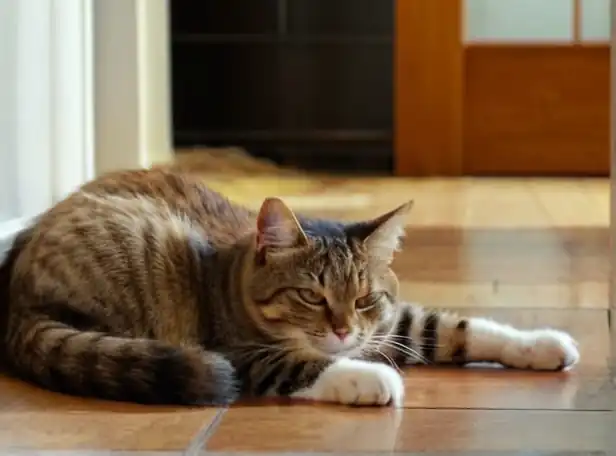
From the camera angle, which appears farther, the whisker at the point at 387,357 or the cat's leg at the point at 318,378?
the whisker at the point at 387,357

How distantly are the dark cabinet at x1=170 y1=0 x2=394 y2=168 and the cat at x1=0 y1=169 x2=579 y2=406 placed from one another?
277 centimetres

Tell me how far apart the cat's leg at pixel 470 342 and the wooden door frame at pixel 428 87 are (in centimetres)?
265

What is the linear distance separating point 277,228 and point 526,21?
10.0 feet

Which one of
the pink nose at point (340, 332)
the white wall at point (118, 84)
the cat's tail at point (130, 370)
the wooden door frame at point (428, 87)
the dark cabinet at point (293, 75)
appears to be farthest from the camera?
the dark cabinet at point (293, 75)

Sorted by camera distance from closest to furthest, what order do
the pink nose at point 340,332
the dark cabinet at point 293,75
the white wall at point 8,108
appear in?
the pink nose at point 340,332 < the white wall at point 8,108 < the dark cabinet at point 293,75

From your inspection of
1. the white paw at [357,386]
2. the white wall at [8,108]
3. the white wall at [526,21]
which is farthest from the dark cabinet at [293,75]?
the white paw at [357,386]

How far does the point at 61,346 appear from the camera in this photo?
120cm

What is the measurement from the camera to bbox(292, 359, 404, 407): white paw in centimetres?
117

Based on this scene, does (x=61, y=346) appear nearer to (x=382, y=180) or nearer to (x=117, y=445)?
(x=117, y=445)

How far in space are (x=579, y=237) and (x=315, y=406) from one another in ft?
5.11

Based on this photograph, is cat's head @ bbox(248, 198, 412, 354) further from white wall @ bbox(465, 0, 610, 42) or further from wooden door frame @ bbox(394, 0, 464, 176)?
white wall @ bbox(465, 0, 610, 42)

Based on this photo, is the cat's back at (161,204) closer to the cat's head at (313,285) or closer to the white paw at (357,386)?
the cat's head at (313,285)

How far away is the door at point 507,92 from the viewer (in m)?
4.01

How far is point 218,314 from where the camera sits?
1.33 meters
